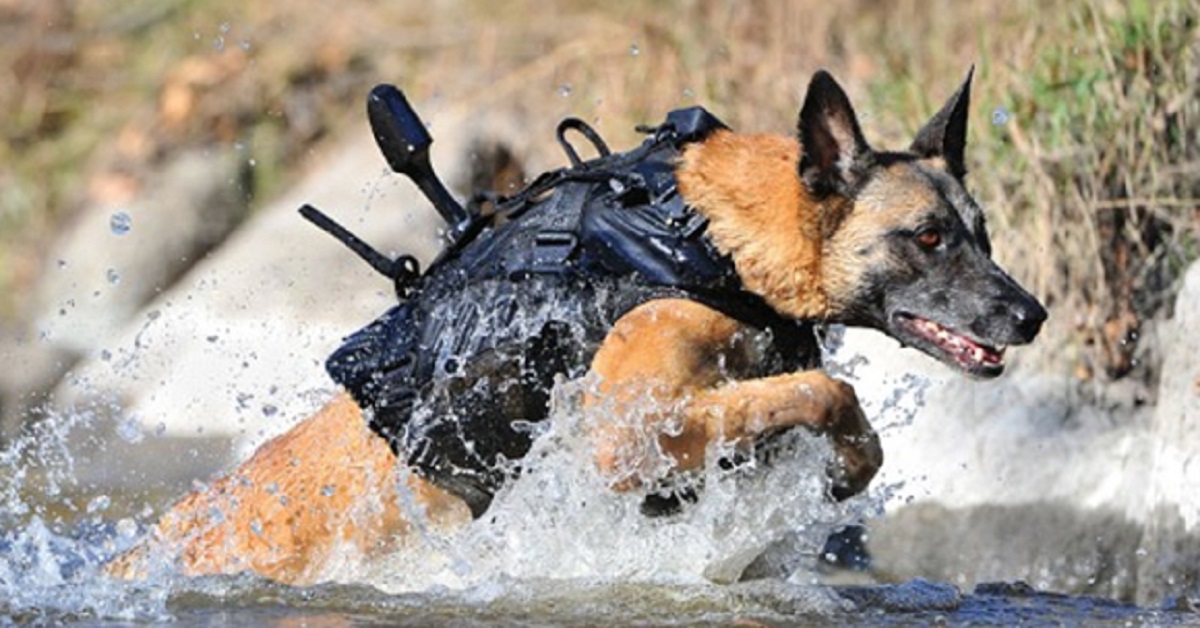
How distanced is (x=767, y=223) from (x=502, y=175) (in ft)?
18.2

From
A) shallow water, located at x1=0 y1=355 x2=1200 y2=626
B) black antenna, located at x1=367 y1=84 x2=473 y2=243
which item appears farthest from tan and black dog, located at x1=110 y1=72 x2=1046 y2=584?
black antenna, located at x1=367 y1=84 x2=473 y2=243

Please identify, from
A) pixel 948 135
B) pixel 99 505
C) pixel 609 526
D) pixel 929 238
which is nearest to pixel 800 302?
pixel 929 238

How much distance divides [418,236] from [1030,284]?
336 centimetres

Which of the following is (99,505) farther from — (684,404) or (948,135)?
(948,135)

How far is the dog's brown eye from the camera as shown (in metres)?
5.29

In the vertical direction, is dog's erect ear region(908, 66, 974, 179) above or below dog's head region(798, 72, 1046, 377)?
above

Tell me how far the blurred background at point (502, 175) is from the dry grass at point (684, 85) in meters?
0.02

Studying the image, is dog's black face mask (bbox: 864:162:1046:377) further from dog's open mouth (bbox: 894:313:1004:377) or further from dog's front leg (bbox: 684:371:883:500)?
dog's front leg (bbox: 684:371:883:500)

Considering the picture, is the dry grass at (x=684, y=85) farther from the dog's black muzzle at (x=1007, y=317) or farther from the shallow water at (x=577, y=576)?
the dog's black muzzle at (x=1007, y=317)

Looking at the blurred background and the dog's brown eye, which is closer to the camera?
the dog's brown eye

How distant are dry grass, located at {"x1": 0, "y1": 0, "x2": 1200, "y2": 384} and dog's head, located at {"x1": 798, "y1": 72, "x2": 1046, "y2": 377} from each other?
8.21ft

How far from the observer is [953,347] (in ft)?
17.4

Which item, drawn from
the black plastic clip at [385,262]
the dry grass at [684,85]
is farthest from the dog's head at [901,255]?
the dry grass at [684,85]

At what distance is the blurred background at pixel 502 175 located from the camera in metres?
7.62
